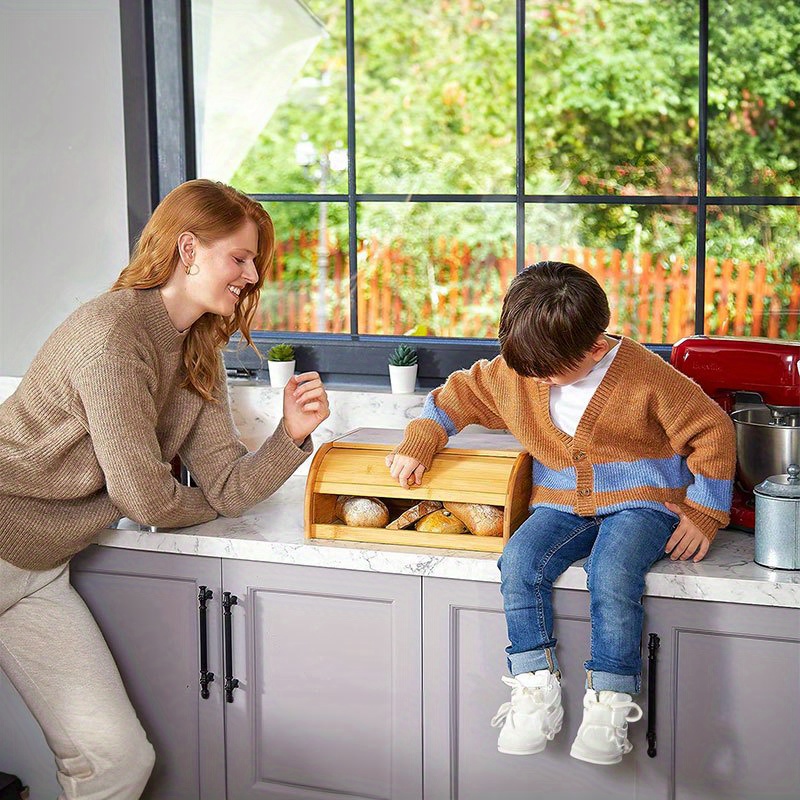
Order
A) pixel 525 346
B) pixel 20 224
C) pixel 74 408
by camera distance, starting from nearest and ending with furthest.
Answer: pixel 525 346, pixel 74 408, pixel 20 224

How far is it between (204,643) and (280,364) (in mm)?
795

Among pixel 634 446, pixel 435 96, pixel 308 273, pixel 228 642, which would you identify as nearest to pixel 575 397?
pixel 634 446

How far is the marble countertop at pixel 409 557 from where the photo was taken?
1.87 meters

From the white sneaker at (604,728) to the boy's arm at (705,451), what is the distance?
14.2 inches

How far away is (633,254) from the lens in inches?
105

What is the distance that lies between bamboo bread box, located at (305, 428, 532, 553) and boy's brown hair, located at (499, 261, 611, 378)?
23cm

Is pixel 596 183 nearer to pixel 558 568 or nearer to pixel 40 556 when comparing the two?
pixel 558 568

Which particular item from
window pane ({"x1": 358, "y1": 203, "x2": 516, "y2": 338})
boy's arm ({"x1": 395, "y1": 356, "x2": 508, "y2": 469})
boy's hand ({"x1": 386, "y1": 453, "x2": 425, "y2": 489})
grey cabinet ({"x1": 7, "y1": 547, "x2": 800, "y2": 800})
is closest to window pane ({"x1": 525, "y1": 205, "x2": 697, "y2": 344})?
window pane ({"x1": 358, "y1": 203, "x2": 516, "y2": 338})

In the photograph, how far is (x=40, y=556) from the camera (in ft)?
6.91

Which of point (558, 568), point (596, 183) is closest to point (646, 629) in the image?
point (558, 568)

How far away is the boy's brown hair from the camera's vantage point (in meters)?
1.87

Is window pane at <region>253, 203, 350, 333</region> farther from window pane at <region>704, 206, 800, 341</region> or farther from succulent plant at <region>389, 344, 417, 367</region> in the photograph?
window pane at <region>704, 206, 800, 341</region>

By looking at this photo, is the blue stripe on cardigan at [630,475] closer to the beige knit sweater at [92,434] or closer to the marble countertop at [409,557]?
the marble countertop at [409,557]

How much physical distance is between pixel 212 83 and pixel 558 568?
1.65 m
